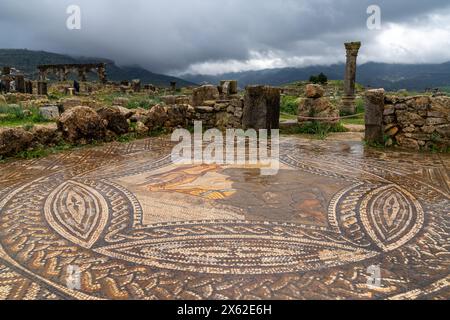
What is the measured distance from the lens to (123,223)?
3904 mm

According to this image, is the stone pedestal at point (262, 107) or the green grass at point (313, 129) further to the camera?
the green grass at point (313, 129)

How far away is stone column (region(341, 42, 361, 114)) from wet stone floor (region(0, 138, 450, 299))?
9.17 metres

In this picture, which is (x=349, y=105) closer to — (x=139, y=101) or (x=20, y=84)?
(x=139, y=101)

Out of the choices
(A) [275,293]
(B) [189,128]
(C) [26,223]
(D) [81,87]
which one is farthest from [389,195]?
(D) [81,87]

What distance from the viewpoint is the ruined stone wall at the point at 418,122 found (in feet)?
25.3

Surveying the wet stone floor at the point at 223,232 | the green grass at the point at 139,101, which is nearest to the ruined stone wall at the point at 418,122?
the wet stone floor at the point at 223,232

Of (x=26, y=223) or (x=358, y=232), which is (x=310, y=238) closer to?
(x=358, y=232)

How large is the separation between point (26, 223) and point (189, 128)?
707 cm

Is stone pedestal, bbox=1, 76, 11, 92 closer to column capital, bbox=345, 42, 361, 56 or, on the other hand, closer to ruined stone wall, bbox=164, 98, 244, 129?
ruined stone wall, bbox=164, 98, 244, 129

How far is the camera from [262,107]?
9.77 m
